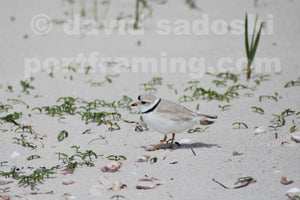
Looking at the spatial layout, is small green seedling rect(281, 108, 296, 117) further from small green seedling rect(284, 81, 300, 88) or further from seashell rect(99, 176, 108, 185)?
seashell rect(99, 176, 108, 185)

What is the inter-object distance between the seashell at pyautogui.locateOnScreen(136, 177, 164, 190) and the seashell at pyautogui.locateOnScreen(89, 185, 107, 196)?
11.4 inches

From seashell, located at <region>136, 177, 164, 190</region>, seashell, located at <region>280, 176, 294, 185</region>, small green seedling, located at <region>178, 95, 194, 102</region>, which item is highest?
small green seedling, located at <region>178, 95, 194, 102</region>

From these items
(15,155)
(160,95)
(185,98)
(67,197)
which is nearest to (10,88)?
(15,155)

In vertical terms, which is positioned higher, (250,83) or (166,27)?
(166,27)

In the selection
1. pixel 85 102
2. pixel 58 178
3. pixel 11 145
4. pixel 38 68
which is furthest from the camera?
pixel 38 68

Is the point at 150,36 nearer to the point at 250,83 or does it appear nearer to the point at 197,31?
the point at 197,31

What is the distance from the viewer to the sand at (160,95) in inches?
128

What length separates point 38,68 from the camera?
22.4 feet

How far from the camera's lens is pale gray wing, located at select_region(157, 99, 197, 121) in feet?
12.4

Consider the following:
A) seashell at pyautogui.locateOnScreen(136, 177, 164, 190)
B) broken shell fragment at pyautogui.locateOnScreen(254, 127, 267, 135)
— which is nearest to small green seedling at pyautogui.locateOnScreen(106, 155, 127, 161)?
seashell at pyautogui.locateOnScreen(136, 177, 164, 190)

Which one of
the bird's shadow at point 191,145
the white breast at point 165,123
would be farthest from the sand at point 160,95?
the white breast at point 165,123

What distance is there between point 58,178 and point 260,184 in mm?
1790

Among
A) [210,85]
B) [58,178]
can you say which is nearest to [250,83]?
[210,85]

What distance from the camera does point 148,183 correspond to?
315cm
